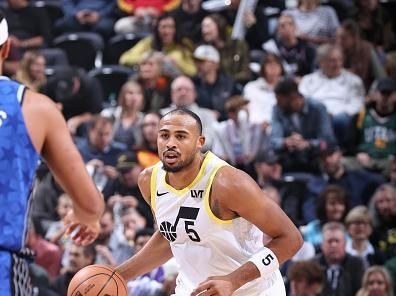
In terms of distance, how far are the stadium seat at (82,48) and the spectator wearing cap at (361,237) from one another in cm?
469

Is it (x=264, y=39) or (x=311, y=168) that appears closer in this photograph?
(x=311, y=168)

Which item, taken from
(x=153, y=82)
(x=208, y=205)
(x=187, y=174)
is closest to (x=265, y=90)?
(x=153, y=82)

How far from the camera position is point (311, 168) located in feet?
34.7

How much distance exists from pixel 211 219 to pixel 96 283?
2.33 feet

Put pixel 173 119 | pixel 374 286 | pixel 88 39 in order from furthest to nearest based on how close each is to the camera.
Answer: pixel 88 39 → pixel 374 286 → pixel 173 119

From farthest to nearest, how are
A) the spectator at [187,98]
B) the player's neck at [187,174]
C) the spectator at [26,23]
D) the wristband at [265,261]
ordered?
the spectator at [26,23] → the spectator at [187,98] → the player's neck at [187,174] → the wristband at [265,261]

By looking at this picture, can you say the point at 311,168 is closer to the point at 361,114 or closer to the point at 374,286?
A: the point at 361,114

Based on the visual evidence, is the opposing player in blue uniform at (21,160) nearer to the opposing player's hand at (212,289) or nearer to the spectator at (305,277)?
the opposing player's hand at (212,289)

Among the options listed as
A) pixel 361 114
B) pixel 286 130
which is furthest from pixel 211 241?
pixel 361 114

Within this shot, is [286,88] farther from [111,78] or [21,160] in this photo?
[21,160]

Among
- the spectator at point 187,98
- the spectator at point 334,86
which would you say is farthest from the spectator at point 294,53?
the spectator at point 187,98

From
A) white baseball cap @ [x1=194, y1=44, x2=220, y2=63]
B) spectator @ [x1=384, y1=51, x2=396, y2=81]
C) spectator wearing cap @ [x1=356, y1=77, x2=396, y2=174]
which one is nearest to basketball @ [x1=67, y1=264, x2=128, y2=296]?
spectator wearing cap @ [x1=356, y1=77, x2=396, y2=174]

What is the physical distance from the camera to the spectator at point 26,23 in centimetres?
1279

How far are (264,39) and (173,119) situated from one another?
7823 mm
